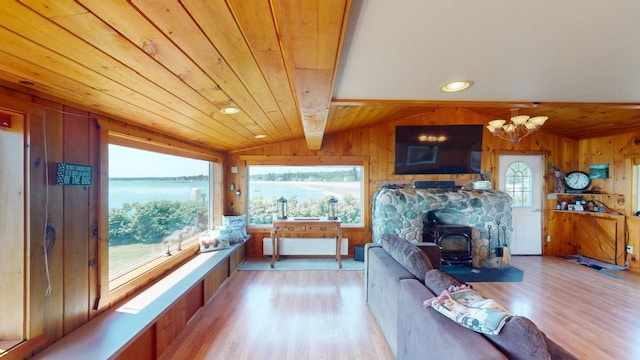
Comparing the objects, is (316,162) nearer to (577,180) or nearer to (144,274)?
(144,274)

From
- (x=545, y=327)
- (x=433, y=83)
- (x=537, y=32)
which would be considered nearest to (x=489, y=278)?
(x=545, y=327)

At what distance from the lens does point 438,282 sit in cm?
164

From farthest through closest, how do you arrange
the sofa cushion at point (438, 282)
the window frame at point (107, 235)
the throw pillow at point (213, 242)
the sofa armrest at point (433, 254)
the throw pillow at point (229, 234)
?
the throw pillow at point (229, 234), the throw pillow at point (213, 242), the sofa armrest at point (433, 254), the window frame at point (107, 235), the sofa cushion at point (438, 282)

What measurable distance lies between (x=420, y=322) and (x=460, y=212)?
3.38 meters

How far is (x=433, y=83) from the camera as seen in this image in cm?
171

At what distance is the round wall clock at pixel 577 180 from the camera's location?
179 inches

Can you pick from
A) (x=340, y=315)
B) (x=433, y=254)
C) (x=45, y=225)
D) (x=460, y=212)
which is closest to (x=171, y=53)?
(x=45, y=225)

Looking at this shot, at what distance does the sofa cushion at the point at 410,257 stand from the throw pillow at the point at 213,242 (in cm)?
242

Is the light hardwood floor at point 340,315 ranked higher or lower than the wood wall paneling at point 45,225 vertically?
lower

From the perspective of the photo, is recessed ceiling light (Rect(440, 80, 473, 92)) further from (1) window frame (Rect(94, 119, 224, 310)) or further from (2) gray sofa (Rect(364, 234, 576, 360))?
(1) window frame (Rect(94, 119, 224, 310))

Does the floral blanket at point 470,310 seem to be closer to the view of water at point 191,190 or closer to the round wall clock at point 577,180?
the view of water at point 191,190

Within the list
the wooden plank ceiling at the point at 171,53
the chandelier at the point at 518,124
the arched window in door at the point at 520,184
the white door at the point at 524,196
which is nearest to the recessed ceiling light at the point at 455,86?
the wooden plank ceiling at the point at 171,53

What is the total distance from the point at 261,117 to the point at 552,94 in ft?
8.32

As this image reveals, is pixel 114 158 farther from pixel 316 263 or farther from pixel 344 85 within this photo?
pixel 316 263
